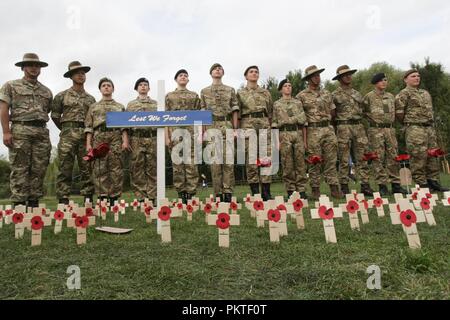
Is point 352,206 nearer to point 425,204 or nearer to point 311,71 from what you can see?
point 425,204

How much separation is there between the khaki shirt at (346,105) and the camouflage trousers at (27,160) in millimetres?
5623

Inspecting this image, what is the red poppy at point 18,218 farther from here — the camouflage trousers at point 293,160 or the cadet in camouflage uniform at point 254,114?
the camouflage trousers at point 293,160

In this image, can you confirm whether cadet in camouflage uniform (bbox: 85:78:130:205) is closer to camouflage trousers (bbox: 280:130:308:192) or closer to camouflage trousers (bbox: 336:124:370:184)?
camouflage trousers (bbox: 280:130:308:192)

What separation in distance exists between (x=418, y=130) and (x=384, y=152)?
0.78 meters

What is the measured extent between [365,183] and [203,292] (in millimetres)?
6170

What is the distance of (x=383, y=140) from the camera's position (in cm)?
758

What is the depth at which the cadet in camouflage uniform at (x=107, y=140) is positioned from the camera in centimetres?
659

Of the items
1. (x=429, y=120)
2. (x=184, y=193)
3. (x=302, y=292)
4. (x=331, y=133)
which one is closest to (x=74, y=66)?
(x=184, y=193)

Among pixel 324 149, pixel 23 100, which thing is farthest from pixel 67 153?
pixel 324 149

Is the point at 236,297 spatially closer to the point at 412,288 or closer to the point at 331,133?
the point at 412,288

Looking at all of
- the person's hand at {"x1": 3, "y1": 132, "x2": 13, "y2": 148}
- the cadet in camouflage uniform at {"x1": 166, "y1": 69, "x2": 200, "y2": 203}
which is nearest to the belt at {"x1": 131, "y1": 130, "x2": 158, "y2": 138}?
the cadet in camouflage uniform at {"x1": 166, "y1": 69, "x2": 200, "y2": 203}

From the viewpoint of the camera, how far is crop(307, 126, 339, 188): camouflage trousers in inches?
280

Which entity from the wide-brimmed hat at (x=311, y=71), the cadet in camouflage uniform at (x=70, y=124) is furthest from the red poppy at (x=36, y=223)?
the wide-brimmed hat at (x=311, y=71)

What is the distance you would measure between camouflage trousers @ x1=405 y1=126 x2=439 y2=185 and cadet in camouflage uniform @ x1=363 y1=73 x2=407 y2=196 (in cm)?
30
